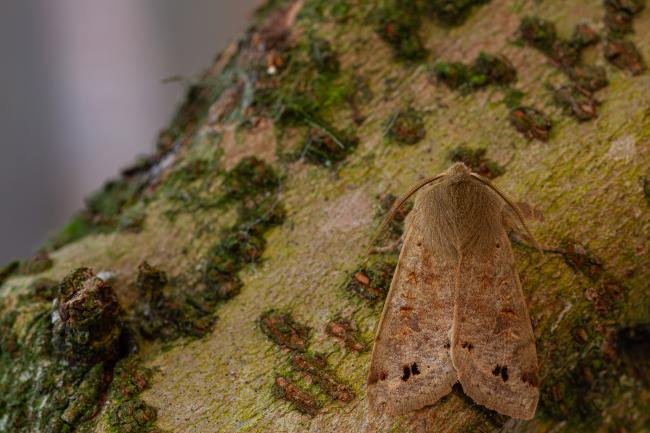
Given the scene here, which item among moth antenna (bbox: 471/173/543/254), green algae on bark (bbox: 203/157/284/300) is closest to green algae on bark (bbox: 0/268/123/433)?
green algae on bark (bbox: 203/157/284/300)

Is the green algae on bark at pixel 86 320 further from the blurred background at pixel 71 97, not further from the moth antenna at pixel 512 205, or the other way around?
the blurred background at pixel 71 97

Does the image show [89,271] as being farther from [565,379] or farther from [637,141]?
[637,141]

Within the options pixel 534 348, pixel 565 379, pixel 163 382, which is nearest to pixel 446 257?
pixel 534 348

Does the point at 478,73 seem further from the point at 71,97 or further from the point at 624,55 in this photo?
the point at 71,97

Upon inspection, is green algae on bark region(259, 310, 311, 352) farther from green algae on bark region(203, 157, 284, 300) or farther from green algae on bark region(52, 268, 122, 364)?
green algae on bark region(52, 268, 122, 364)

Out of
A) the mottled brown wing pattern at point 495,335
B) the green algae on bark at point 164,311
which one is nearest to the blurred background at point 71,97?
the green algae on bark at point 164,311

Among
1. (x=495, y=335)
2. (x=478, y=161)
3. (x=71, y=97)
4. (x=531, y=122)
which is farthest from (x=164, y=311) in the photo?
(x=71, y=97)

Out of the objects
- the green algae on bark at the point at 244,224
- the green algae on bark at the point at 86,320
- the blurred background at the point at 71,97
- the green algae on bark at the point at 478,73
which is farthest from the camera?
the blurred background at the point at 71,97
